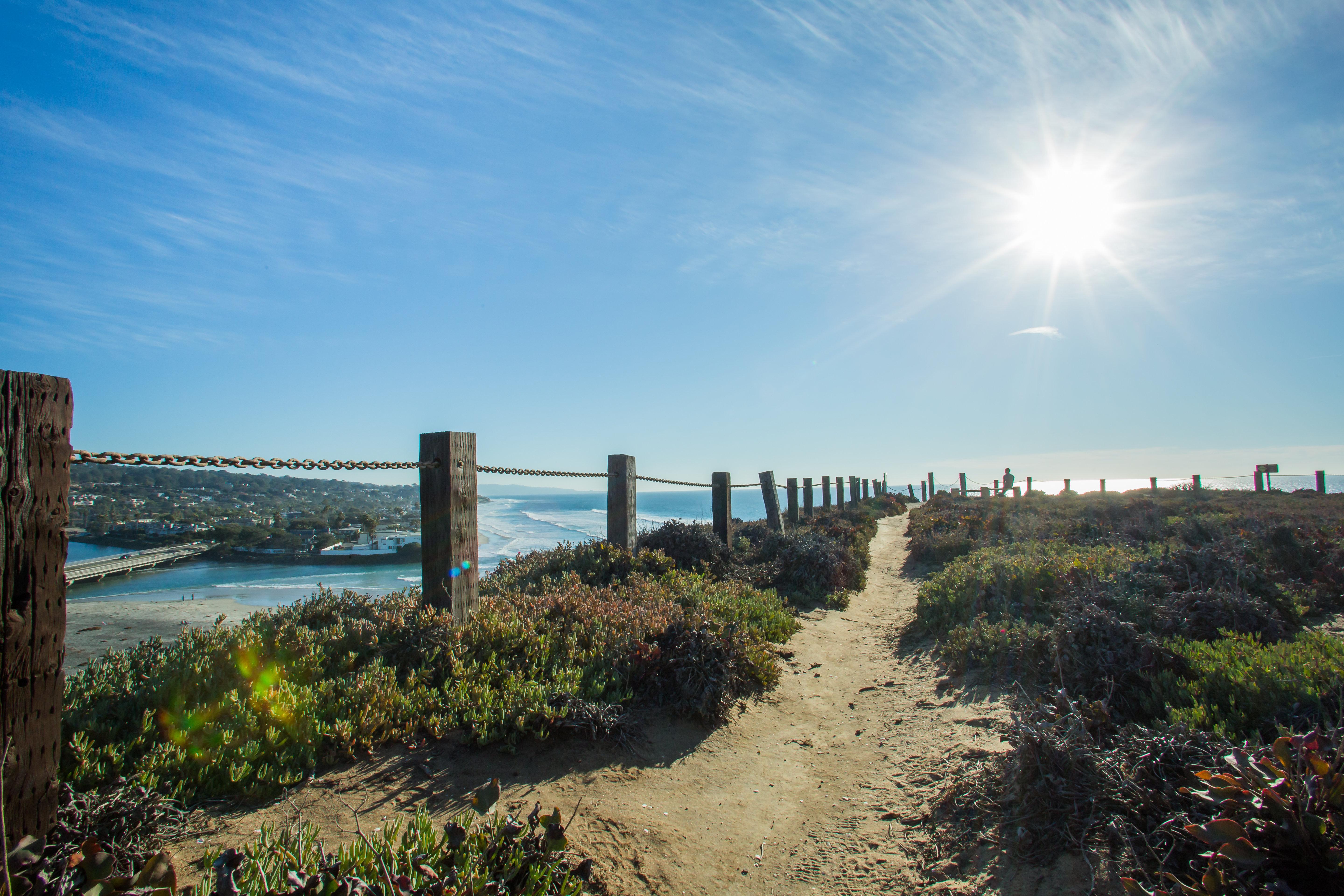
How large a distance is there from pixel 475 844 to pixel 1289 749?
299 centimetres

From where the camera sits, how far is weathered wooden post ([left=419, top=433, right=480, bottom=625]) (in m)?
4.99

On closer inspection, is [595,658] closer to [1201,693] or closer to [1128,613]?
[1201,693]

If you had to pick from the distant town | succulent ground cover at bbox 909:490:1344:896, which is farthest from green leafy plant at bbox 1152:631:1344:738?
the distant town

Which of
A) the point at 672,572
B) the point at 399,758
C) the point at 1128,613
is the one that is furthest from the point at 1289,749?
the point at 672,572

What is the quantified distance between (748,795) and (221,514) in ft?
29.1

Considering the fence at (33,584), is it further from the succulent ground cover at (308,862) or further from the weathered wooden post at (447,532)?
the weathered wooden post at (447,532)

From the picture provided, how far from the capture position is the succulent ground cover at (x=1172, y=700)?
78.4 inches

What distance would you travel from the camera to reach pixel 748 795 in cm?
364

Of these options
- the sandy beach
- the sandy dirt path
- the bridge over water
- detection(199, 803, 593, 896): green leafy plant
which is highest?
the bridge over water

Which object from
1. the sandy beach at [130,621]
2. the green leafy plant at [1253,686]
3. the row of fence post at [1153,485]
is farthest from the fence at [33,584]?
the row of fence post at [1153,485]

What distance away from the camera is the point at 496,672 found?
4336 mm

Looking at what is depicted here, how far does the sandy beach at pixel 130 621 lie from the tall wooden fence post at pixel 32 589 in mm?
2240

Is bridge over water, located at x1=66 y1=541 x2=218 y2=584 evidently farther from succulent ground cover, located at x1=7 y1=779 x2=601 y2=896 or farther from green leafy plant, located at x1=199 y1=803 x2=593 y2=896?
green leafy plant, located at x1=199 y1=803 x2=593 y2=896

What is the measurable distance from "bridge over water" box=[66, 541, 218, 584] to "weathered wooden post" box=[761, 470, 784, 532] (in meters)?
9.85
